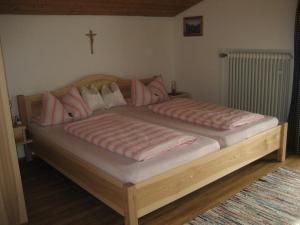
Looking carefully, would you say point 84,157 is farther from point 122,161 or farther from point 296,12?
point 296,12

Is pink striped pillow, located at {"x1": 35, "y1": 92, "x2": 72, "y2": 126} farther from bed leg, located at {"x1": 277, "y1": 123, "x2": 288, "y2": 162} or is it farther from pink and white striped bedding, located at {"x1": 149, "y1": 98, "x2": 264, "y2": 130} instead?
bed leg, located at {"x1": 277, "y1": 123, "x2": 288, "y2": 162}

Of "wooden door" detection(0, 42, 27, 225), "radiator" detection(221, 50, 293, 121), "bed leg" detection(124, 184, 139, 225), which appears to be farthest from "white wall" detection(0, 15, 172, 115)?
"bed leg" detection(124, 184, 139, 225)

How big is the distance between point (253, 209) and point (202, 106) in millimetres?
1499

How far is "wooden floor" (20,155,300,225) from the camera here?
254 cm

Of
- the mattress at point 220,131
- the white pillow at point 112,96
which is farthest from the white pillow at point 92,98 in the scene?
the mattress at point 220,131

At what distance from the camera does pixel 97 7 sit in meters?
3.90

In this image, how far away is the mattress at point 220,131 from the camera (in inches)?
115

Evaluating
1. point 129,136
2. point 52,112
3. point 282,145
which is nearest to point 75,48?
point 52,112

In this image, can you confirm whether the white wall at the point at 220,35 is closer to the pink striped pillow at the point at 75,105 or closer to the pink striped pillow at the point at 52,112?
the pink striped pillow at the point at 75,105

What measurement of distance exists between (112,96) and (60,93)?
0.66m

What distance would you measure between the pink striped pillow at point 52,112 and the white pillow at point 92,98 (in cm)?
40

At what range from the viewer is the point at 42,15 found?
3.74m

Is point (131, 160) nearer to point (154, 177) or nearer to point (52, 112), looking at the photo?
point (154, 177)

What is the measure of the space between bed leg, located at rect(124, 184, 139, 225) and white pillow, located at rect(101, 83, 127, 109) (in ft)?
6.67
